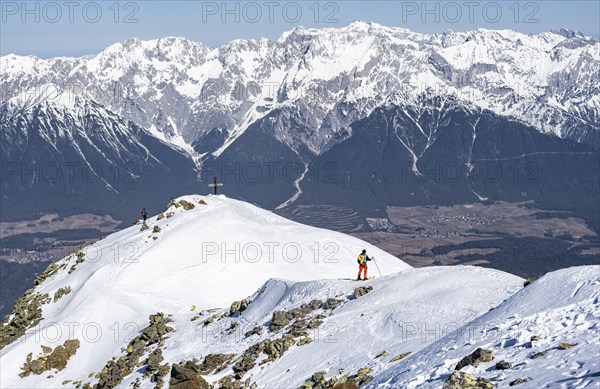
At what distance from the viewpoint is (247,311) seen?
51.2 metres

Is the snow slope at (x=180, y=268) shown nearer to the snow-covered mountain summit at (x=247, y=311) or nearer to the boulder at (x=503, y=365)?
the snow-covered mountain summit at (x=247, y=311)

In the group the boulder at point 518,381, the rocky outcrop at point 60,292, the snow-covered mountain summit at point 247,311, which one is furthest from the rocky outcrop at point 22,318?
the boulder at point 518,381

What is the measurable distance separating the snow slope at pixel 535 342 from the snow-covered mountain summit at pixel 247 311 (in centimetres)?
11

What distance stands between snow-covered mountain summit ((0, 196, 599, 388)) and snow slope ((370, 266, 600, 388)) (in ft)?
0.36

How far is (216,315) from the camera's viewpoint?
52.8 meters

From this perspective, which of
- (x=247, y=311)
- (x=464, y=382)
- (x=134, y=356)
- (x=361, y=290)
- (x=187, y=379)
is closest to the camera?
(x=464, y=382)

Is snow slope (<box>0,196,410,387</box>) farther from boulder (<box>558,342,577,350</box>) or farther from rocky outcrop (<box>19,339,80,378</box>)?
boulder (<box>558,342,577,350</box>)

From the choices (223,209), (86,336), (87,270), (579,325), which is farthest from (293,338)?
(223,209)

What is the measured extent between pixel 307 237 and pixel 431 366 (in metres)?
54.0

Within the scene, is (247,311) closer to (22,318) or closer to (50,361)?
(50,361)

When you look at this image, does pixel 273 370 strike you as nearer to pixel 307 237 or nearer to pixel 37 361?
pixel 37 361

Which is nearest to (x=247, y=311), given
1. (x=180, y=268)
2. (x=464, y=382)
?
(x=180, y=268)

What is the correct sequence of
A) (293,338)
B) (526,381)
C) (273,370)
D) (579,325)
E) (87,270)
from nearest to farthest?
(526,381)
(579,325)
(273,370)
(293,338)
(87,270)

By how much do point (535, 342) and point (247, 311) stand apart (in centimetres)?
2899
